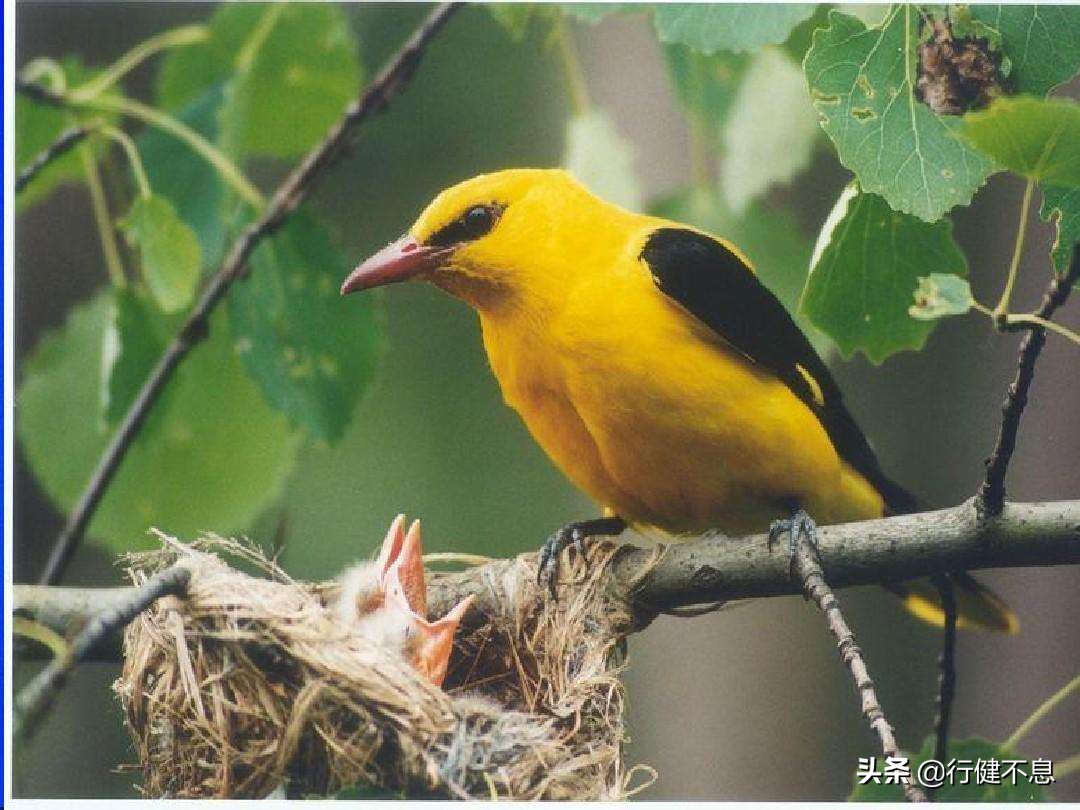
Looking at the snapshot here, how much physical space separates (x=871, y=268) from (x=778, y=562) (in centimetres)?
48

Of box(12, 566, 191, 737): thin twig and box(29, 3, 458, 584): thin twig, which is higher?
box(29, 3, 458, 584): thin twig

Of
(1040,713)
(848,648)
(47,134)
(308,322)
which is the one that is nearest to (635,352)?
(308,322)

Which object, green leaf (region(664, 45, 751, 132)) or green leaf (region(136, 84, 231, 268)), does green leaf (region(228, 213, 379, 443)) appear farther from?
green leaf (region(664, 45, 751, 132))

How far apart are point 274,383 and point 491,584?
55 centimetres

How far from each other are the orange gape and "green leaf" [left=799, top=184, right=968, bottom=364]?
83 centimetres

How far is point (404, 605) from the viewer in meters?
2.56

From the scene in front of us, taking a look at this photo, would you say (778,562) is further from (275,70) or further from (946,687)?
(275,70)

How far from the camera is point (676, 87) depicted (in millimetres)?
2775

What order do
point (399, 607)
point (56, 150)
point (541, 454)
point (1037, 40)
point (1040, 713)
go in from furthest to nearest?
1. point (541, 454)
2. point (56, 150)
3. point (399, 607)
4. point (1040, 713)
5. point (1037, 40)

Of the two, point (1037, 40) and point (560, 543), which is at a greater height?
point (1037, 40)

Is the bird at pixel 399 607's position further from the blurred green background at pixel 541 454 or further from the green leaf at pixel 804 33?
the green leaf at pixel 804 33

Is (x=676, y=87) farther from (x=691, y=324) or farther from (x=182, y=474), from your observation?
(x=182, y=474)

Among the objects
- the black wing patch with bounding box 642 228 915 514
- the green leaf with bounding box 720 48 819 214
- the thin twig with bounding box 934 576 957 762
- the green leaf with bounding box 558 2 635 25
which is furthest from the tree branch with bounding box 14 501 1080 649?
the green leaf with bounding box 558 2 635 25

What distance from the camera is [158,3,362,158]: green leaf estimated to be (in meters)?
2.84
